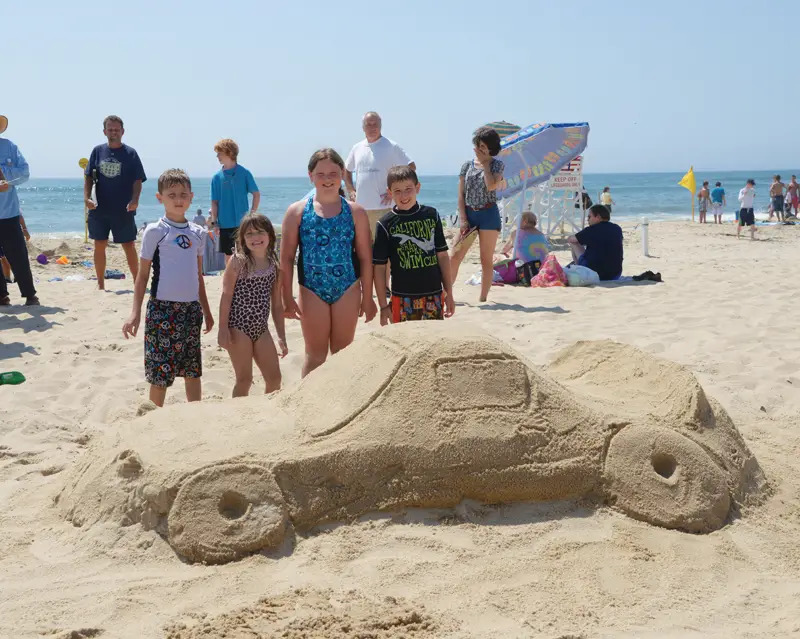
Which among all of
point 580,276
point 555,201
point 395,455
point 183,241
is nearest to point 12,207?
point 183,241

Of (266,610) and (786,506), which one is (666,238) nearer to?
(786,506)

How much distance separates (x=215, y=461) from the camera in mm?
3164

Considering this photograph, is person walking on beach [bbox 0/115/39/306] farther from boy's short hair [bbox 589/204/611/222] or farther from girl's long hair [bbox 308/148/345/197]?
boy's short hair [bbox 589/204/611/222]

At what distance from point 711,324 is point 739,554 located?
4329mm

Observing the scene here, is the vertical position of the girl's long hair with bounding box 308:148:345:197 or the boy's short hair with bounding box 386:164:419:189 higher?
the girl's long hair with bounding box 308:148:345:197

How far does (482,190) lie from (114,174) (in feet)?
12.7

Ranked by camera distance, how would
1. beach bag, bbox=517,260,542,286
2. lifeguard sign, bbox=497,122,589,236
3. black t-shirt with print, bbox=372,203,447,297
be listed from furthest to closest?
lifeguard sign, bbox=497,122,589,236, beach bag, bbox=517,260,542,286, black t-shirt with print, bbox=372,203,447,297

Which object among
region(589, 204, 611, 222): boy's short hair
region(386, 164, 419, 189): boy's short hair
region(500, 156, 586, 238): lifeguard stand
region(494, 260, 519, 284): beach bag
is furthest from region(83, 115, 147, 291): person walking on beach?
region(500, 156, 586, 238): lifeguard stand

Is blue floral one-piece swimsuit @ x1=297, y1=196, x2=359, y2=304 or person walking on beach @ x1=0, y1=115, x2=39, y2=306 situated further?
person walking on beach @ x1=0, y1=115, x2=39, y2=306

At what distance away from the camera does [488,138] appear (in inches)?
279

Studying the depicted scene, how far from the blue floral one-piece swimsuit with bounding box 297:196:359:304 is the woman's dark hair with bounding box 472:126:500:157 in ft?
9.21

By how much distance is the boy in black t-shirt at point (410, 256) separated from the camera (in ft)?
15.5

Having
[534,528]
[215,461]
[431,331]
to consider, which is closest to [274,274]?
[431,331]

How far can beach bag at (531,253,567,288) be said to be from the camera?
957cm
